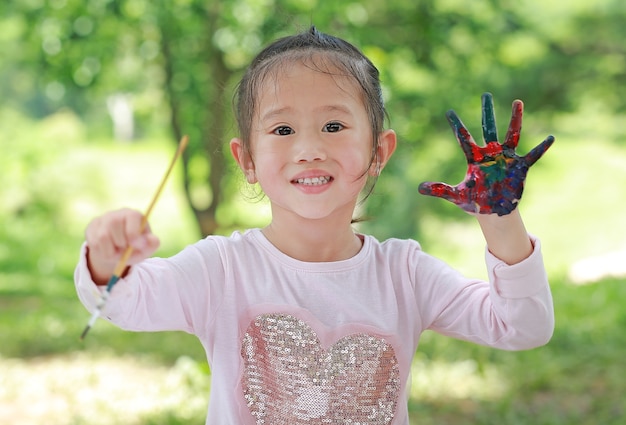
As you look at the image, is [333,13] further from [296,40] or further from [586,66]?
[586,66]

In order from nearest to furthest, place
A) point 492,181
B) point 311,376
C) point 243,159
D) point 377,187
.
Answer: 1. point 492,181
2. point 311,376
3. point 243,159
4. point 377,187

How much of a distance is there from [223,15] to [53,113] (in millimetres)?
8399

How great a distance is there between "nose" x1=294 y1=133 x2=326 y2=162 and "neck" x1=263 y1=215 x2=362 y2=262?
0.12 meters

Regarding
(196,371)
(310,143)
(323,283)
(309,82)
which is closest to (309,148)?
(310,143)

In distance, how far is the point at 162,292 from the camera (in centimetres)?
140

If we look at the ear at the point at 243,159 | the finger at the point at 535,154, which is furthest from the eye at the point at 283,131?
the finger at the point at 535,154

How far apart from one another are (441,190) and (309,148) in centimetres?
25

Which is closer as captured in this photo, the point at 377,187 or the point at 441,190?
the point at 441,190

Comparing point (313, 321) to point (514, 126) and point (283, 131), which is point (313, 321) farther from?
point (514, 126)

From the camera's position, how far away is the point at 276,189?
1488 mm

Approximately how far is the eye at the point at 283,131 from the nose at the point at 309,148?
1.1 inches

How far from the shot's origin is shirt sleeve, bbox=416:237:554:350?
1369mm

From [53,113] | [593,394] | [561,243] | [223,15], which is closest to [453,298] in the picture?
[593,394]

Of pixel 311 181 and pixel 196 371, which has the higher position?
pixel 311 181
